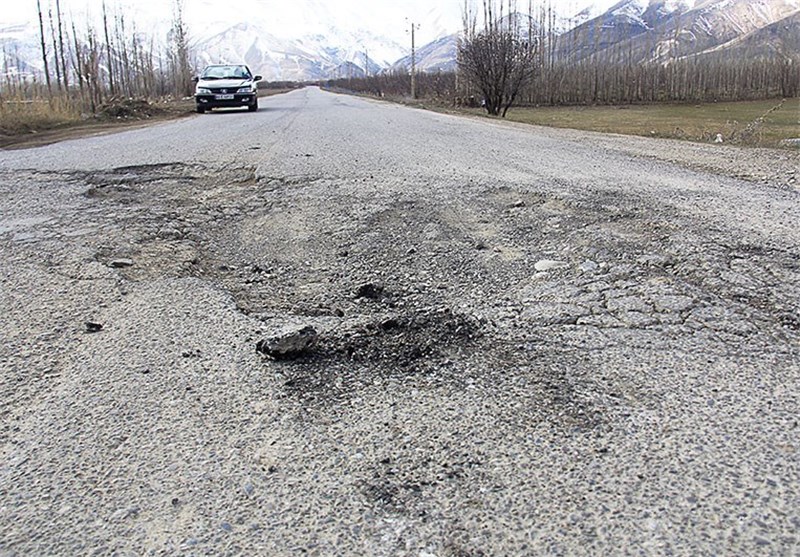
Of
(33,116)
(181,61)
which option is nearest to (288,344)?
(33,116)

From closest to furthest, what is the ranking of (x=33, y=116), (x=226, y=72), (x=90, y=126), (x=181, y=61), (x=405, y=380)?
(x=405, y=380) < (x=33, y=116) < (x=90, y=126) < (x=226, y=72) < (x=181, y=61)

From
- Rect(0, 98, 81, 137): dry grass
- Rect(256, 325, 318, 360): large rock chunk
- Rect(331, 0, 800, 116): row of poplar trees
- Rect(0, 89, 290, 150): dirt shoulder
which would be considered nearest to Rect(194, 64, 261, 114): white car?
Rect(0, 89, 290, 150): dirt shoulder

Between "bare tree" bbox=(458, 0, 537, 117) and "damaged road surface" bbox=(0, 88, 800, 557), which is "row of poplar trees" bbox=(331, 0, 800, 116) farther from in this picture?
"damaged road surface" bbox=(0, 88, 800, 557)

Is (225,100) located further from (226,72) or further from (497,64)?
(497,64)

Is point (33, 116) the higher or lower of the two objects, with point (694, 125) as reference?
higher

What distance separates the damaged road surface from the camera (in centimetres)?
132

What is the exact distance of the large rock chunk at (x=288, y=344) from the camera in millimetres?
2104

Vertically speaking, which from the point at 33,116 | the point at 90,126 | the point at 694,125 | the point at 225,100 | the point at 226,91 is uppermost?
the point at 226,91

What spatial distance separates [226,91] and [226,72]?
1.13 metres

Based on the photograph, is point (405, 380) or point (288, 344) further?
point (288, 344)

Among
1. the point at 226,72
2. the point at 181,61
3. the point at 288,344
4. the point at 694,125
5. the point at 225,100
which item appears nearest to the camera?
the point at 288,344

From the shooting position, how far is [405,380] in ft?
6.38

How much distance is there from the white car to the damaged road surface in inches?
584

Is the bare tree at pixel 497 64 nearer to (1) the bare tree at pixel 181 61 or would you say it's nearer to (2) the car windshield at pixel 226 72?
(2) the car windshield at pixel 226 72
